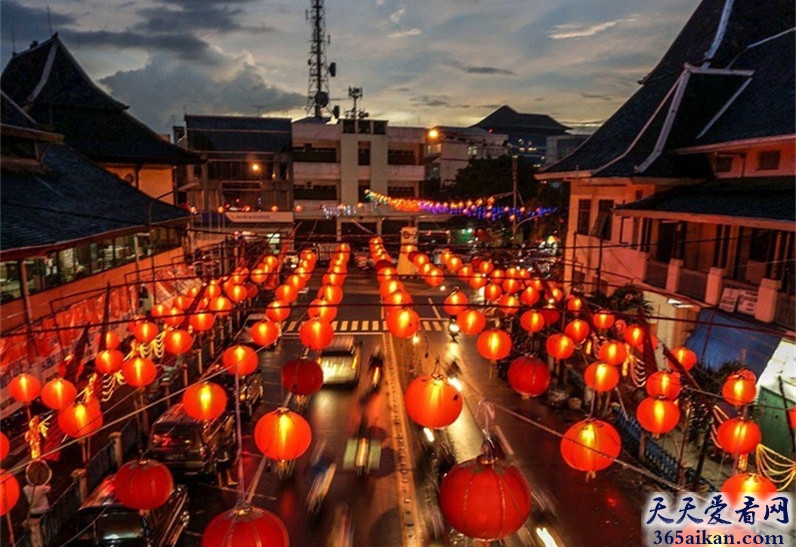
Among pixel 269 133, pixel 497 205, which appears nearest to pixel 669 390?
pixel 497 205

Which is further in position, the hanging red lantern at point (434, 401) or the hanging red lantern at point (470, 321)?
the hanging red lantern at point (470, 321)

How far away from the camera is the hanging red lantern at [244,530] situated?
5961 millimetres

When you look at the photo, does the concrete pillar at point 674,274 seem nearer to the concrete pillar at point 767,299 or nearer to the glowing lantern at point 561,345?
the concrete pillar at point 767,299

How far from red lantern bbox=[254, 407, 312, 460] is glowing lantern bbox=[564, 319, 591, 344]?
9168mm

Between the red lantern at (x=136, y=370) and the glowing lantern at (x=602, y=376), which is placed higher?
the red lantern at (x=136, y=370)

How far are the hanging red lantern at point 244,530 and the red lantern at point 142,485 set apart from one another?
3250 mm

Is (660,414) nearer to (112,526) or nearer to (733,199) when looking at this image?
(733,199)

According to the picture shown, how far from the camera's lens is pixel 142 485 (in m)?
8.68

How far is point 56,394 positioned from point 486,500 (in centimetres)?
926

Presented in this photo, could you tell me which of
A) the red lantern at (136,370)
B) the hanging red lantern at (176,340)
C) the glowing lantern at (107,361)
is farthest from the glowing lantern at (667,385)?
the glowing lantern at (107,361)

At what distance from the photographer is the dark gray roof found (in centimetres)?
1392

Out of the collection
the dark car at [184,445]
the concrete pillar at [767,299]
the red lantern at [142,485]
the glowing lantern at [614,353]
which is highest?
the concrete pillar at [767,299]

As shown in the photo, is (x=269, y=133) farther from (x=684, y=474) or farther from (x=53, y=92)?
(x=684, y=474)

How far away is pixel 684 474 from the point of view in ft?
41.2
